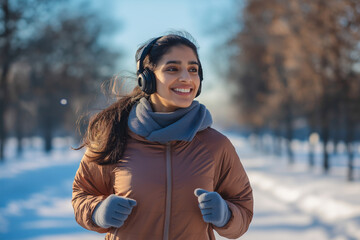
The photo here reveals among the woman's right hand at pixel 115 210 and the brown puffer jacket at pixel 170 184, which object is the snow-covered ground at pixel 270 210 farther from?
the woman's right hand at pixel 115 210

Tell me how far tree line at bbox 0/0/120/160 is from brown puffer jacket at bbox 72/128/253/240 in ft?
28.8

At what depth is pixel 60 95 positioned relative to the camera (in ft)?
86.1

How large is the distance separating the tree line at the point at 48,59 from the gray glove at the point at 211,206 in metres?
9.14

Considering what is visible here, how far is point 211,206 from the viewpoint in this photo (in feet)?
6.28

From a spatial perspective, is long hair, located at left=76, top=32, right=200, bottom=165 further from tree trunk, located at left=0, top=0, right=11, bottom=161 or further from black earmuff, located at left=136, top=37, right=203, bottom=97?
tree trunk, located at left=0, top=0, right=11, bottom=161

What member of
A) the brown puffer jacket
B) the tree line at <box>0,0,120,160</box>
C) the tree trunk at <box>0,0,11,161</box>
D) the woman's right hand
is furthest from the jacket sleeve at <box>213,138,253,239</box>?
the tree trunk at <box>0,0,11,161</box>

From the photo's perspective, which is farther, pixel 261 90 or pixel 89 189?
pixel 261 90

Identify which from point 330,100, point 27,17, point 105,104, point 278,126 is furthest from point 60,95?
point 105,104

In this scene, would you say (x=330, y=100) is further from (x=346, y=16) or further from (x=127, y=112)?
(x=127, y=112)

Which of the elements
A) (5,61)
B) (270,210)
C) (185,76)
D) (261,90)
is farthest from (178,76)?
(261,90)

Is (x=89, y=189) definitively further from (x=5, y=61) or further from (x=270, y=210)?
(x=5, y=61)

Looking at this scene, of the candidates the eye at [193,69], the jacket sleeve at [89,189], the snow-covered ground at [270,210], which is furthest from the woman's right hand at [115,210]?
the snow-covered ground at [270,210]

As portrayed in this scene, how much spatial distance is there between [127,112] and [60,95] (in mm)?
25124

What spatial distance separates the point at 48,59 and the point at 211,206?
2473cm
